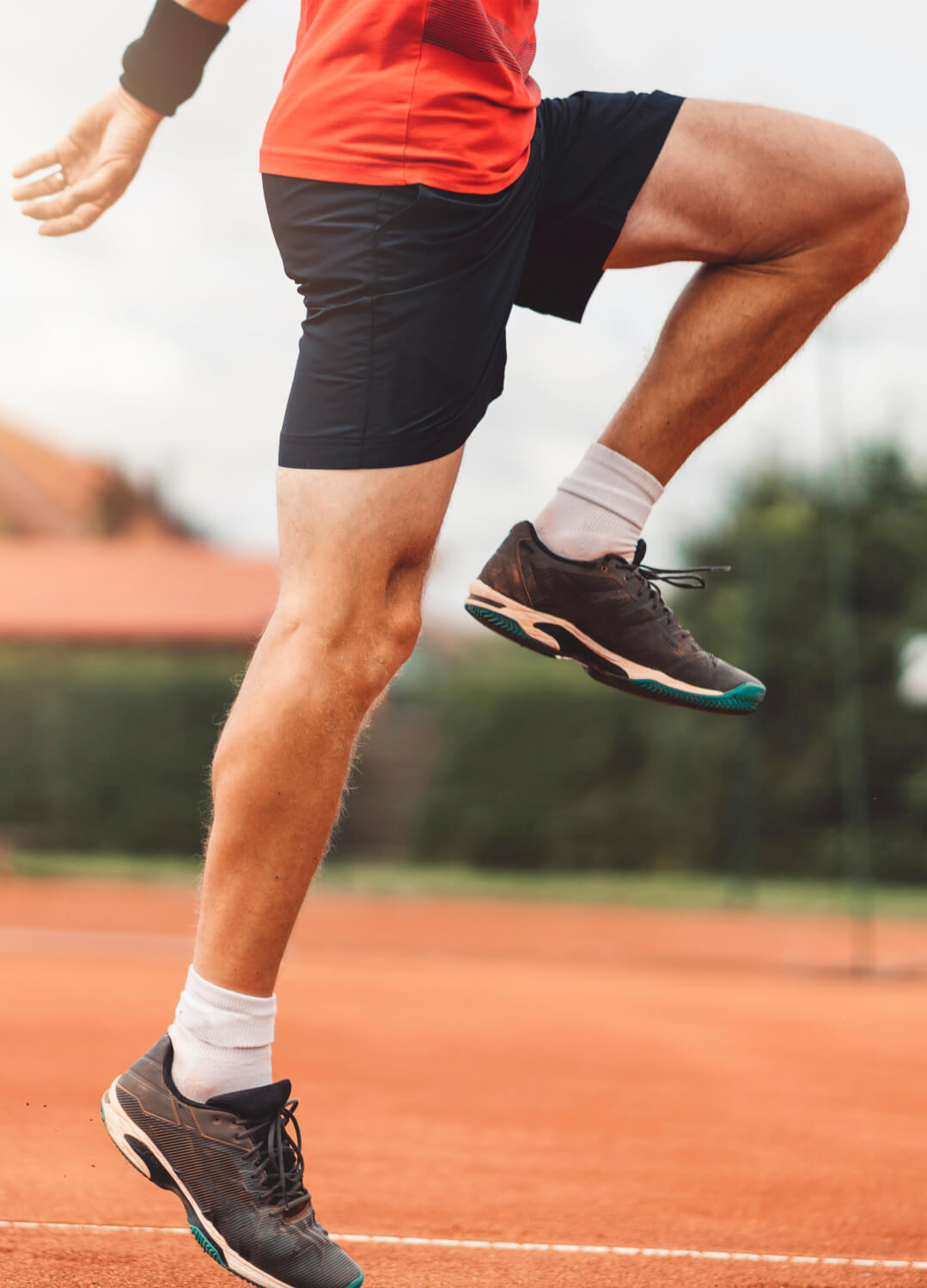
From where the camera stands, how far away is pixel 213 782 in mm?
1620

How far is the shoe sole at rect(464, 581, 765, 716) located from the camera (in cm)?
199

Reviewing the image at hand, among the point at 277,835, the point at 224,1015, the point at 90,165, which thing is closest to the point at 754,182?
the point at 90,165

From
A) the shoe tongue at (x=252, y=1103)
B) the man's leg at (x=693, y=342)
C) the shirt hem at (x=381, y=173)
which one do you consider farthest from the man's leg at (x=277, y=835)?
the man's leg at (x=693, y=342)

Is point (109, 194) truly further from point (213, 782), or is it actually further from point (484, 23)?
point (213, 782)

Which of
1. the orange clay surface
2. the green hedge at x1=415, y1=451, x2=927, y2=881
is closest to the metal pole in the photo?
the green hedge at x1=415, y1=451, x2=927, y2=881

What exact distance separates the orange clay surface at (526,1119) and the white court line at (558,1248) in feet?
0.10

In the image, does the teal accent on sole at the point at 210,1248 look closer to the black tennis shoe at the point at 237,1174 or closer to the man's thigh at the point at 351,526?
the black tennis shoe at the point at 237,1174

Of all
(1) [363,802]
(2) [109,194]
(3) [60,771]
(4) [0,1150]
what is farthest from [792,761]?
(2) [109,194]

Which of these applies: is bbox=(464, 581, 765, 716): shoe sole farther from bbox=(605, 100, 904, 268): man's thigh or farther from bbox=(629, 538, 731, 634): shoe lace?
bbox=(605, 100, 904, 268): man's thigh

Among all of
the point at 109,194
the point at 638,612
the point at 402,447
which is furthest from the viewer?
the point at 638,612

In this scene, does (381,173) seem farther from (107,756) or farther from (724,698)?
(107,756)

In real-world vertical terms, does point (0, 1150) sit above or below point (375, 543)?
below

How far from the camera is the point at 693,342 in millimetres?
1965

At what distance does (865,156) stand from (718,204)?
194 mm
